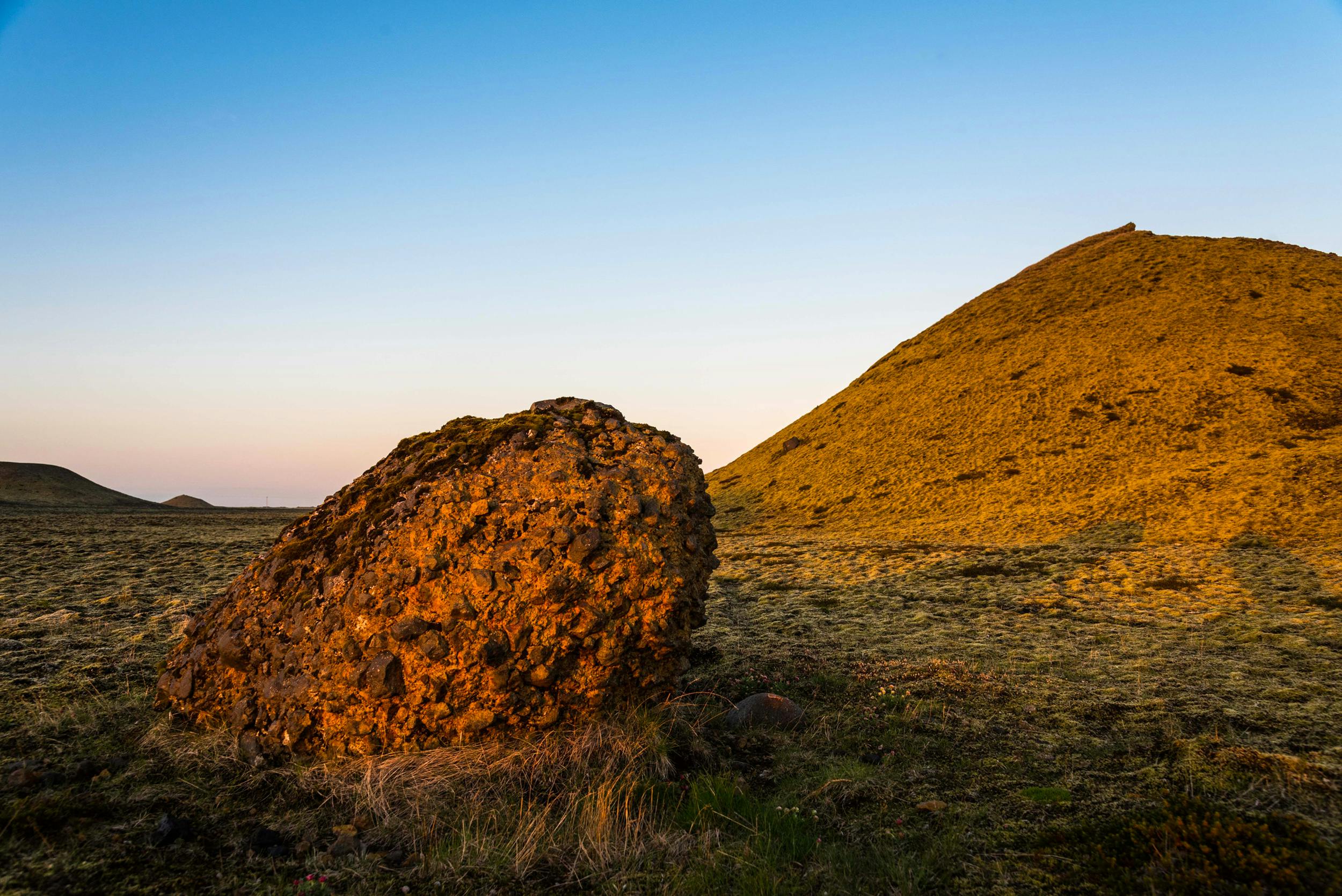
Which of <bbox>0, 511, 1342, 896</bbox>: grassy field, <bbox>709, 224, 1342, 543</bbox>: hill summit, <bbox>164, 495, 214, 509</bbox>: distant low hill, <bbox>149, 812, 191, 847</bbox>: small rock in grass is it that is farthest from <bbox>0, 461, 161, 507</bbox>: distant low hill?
<bbox>149, 812, 191, 847</bbox>: small rock in grass

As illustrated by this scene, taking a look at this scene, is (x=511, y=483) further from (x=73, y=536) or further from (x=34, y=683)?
(x=73, y=536)

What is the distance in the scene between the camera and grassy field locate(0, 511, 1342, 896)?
455cm

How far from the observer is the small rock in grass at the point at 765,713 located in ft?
25.7

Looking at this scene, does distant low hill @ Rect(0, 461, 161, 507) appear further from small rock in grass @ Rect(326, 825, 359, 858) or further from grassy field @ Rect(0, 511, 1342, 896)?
small rock in grass @ Rect(326, 825, 359, 858)

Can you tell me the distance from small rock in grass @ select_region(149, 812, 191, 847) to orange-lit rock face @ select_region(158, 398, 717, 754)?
4.14 ft

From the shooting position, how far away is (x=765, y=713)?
26.1ft

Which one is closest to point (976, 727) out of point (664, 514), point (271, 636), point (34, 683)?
point (664, 514)

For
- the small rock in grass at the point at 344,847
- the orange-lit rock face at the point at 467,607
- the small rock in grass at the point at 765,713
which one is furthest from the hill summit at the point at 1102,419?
the small rock in grass at the point at 344,847

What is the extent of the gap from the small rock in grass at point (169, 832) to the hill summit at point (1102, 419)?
2523 centimetres

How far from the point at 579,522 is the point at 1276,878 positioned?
5.51 metres

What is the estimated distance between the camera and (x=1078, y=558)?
20844 mm

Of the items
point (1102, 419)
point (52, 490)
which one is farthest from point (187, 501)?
point (1102, 419)

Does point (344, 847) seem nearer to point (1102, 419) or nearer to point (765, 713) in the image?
point (765, 713)

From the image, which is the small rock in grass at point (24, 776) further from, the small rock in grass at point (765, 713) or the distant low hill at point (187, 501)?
the distant low hill at point (187, 501)
